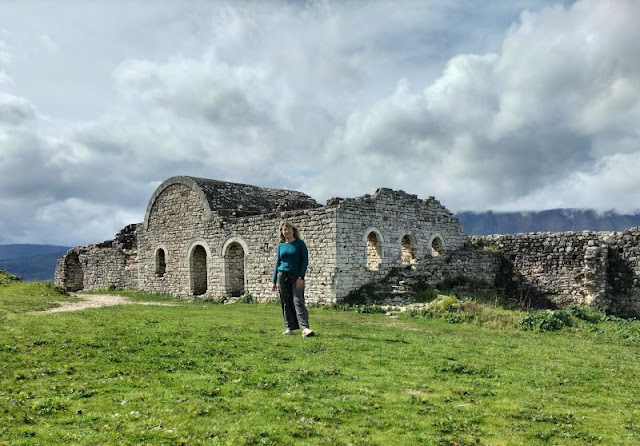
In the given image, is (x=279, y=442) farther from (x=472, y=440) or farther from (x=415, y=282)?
(x=415, y=282)

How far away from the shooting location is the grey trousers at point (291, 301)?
1141 cm

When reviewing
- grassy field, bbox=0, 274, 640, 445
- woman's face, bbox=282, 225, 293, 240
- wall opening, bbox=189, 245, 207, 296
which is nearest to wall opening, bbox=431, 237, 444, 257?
wall opening, bbox=189, 245, 207, 296

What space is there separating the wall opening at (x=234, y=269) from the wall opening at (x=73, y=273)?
59.4 ft

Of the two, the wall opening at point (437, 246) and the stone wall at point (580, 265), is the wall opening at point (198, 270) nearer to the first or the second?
the wall opening at point (437, 246)

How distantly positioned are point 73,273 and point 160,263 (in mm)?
12190

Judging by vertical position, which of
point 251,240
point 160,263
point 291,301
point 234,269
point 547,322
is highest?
point 251,240

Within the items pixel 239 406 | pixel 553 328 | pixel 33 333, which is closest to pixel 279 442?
pixel 239 406

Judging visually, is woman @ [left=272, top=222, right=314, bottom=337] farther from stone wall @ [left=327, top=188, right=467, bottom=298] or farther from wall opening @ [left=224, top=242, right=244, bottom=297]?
wall opening @ [left=224, top=242, right=244, bottom=297]

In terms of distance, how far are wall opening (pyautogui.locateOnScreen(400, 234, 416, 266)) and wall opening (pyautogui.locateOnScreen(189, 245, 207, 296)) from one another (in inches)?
418

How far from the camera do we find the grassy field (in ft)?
18.6

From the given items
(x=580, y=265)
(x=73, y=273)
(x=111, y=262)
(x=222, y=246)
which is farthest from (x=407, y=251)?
(x=73, y=273)

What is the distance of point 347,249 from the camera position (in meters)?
20.0

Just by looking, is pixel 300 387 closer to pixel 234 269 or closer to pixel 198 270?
pixel 234 269

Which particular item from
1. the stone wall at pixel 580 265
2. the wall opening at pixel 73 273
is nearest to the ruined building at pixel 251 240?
the stone wall at pixel 580 265
